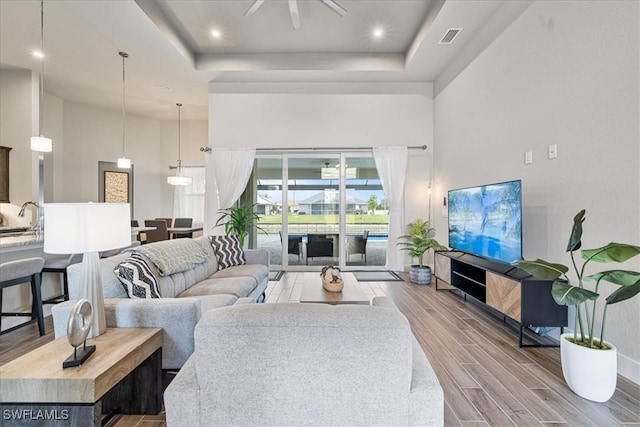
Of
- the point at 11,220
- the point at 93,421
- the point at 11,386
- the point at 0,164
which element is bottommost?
the point at 93,421

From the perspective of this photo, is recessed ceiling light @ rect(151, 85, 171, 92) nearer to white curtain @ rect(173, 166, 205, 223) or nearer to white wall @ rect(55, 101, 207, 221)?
white wall @ rect(55, 101, 207, 221)

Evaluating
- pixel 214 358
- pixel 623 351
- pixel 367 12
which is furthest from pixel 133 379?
pixel 367 12

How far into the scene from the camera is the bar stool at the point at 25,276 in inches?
102

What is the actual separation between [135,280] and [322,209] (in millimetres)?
3995

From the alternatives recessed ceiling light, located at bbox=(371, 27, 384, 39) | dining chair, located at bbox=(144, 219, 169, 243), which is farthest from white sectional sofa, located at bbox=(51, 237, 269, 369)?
recessed ceiling light, located at bbox=(371, 27, 384, 39)

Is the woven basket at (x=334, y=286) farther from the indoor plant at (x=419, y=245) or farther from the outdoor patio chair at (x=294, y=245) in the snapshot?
the outdoor patio chair at (x=294, y=245)

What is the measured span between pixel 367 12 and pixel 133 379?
4.47 metres

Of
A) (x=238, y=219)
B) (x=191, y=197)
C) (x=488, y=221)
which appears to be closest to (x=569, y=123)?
(x=488, y=221)

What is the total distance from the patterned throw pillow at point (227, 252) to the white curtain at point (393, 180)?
2.88 m

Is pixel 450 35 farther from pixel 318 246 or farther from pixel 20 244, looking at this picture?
pixel 20 244

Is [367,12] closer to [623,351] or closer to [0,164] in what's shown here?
[623,351]

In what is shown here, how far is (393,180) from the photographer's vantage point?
5664 mm

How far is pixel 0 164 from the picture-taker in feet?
16.2
